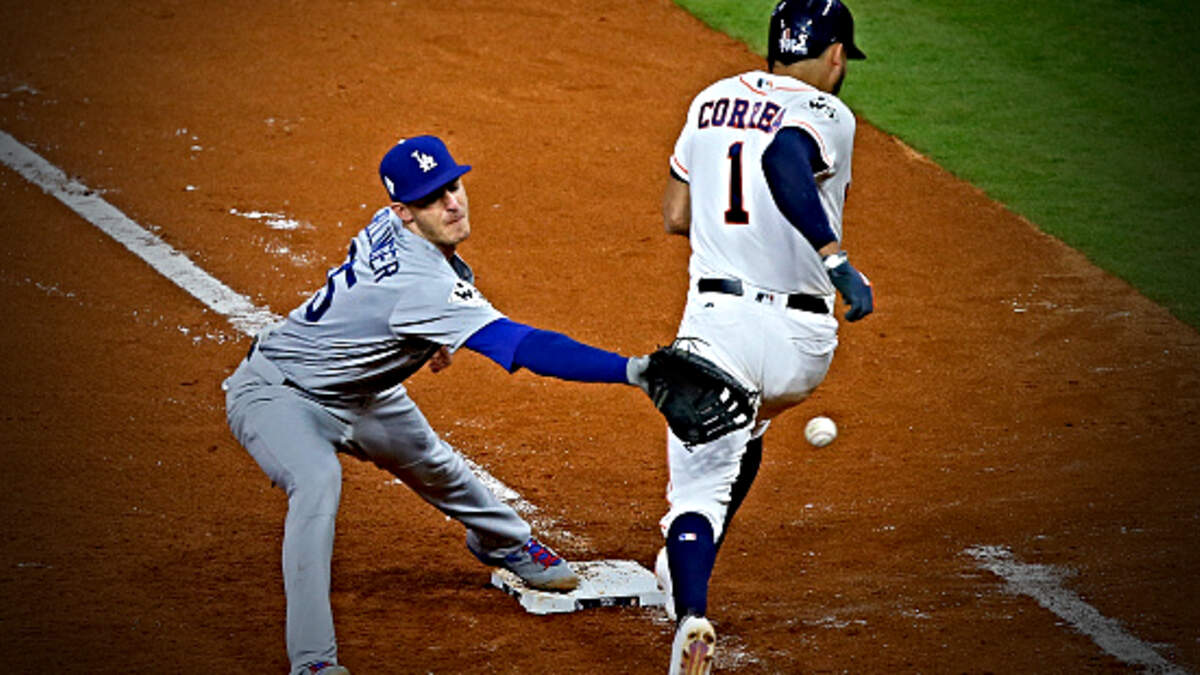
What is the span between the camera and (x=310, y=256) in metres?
8.36

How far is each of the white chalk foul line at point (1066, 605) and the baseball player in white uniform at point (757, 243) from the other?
1.26m

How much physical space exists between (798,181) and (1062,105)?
6747 mm

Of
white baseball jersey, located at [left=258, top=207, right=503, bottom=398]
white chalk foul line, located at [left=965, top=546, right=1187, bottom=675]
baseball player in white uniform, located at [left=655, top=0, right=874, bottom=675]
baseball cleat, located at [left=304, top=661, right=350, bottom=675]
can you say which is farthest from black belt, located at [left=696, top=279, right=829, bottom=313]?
baseball cleat, located at [left=304, top=661, right=350, bottom=675]

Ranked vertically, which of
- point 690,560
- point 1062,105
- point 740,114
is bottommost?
point 690,560

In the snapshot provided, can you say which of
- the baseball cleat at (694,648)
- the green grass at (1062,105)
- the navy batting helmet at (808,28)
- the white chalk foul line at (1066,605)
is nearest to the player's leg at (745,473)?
the baseball cleat at (694,648)

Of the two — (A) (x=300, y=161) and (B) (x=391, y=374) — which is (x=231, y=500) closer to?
(B) (x=391, y=374)

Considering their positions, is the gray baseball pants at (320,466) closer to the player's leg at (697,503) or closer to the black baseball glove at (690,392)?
the player's leg at (697,503)

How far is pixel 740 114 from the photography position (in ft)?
16.1

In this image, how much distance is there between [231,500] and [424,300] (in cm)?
189

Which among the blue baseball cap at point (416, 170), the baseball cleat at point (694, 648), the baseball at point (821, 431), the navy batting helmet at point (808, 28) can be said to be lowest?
the baseball cleat at point (694, 648)

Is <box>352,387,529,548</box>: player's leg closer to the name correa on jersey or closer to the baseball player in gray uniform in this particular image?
the baseball player in gray uniform

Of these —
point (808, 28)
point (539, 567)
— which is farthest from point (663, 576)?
point (808, 28)

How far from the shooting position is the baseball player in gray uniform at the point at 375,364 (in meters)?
4.67

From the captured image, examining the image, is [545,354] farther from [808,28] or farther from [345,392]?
[808,28]
